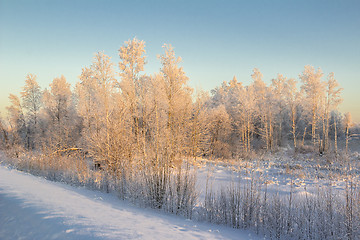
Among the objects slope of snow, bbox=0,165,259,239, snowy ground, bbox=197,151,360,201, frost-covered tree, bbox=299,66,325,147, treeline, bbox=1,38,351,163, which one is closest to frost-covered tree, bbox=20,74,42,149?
treeline, bbox=1,38,351,163

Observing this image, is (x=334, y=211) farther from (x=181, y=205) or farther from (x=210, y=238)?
(x=181, y=205)

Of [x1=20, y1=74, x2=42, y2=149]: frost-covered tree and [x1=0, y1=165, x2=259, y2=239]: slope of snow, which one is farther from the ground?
[x1=20, y1=74, x2=42, y2=149]: frost-covered tree

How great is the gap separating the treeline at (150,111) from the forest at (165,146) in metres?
0.10

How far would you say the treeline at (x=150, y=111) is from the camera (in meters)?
9.98

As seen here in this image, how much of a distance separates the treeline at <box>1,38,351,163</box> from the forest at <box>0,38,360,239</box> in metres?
0.10

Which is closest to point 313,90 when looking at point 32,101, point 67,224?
point 67,224

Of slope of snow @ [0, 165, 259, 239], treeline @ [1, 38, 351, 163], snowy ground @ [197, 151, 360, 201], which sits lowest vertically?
snowy ground @ [197, 151, 360, 201]

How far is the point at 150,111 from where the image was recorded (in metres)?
12.7

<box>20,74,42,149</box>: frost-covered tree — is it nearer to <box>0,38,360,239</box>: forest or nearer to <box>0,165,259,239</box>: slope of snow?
<box>0,38,360,239</box>: forest

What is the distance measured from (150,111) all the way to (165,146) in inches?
286

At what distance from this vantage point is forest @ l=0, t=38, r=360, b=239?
4.21 m

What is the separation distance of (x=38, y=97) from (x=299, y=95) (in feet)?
109

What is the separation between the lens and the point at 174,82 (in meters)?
12.7

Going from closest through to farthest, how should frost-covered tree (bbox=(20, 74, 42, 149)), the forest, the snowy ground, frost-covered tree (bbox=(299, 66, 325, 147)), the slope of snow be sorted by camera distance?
1. the slope of snow
2. the forest
3. the snowy ground
4. frost-covered tree (bbox=(299, 66, 325, 147))
5. frost-covered tree (bbox=(20, 74, 42, 149))
